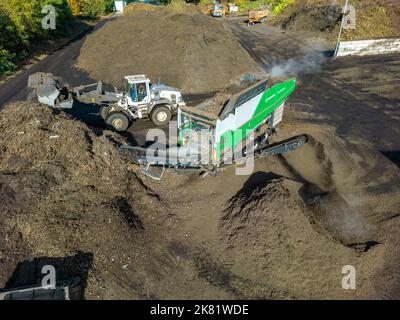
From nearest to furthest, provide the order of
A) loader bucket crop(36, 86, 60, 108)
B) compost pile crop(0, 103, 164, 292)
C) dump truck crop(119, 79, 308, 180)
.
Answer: compost pile crop(0, 103, 164, 292) < dump truck crop(119, 79, 308, 180) < loader bucket crop(36, 86, 60, 108)

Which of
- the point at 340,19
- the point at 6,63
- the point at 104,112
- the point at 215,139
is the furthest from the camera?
the point at 340,19

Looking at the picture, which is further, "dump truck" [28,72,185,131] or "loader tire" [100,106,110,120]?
"loader tire" [100,106,110,120]

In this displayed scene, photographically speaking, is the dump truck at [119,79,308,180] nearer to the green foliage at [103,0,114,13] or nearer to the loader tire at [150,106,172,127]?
the loader tire at [150,106,172,127]

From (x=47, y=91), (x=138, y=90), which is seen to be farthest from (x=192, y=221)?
(x=47, y=91)

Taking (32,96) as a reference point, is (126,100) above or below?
above

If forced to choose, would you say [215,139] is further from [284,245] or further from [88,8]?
[88,8]

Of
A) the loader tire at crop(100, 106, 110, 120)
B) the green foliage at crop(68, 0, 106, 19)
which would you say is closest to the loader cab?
the loader tire at crop(100, 106, 110, 120)
